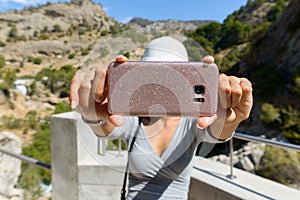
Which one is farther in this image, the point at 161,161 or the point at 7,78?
the point at 7,78

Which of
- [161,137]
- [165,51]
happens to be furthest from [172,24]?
[161,137]

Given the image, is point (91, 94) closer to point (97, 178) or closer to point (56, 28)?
point (97, 178)

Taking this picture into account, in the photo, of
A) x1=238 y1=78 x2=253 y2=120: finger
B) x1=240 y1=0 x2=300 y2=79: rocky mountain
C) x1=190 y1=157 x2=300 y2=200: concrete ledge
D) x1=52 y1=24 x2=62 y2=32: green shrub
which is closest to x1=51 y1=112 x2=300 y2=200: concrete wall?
x1=190 y1=157 x2=300 y2=200: concrete ledge

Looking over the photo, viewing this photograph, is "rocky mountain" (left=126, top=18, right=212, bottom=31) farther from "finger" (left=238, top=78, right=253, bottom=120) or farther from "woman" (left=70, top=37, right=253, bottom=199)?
"finger" (left=238, top=78, right=253, bottom=120)

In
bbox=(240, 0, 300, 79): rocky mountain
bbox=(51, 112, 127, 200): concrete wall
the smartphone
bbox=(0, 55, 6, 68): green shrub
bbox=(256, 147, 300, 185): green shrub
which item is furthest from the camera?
bbox=(0, 55, 6, 68): green shrub

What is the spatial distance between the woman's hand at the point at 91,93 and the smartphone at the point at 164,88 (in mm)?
23

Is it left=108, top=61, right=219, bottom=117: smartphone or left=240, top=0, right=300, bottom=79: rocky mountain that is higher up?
left=240, top=0, right=300, bottom=79: rocky mountain

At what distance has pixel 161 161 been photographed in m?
0.66

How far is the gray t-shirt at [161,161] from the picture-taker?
66 cm

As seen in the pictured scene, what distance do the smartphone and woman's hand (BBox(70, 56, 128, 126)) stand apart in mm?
23

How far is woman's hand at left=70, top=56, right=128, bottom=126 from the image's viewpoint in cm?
41

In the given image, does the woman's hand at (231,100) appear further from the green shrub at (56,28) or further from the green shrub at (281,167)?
the green shrub at (56,28)

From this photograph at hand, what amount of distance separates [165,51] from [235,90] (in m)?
0.15

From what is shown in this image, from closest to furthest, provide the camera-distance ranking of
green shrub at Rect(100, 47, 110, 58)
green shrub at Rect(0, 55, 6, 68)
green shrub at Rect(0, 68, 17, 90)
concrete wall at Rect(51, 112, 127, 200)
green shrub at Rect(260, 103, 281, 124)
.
Result: green shrub at Rect(100, 47, 110, 58)
concrete wall at Rect(51, 112, 127, 200)
green shrub at Rect(260, 103, 281, 124)
green shrub at Rect(0, 68, 17, 90)
green shrub at Rect(0, 55, 6, 68)
